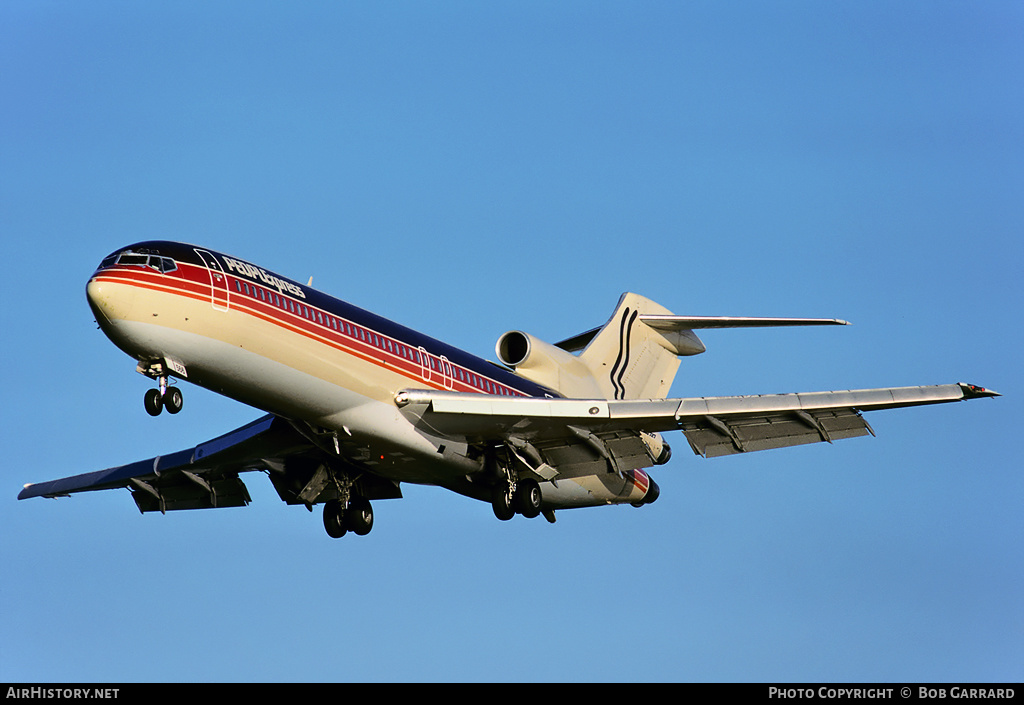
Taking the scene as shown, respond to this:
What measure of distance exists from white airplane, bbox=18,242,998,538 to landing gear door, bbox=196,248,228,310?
0.04 meters

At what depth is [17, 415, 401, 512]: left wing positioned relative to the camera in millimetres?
31000

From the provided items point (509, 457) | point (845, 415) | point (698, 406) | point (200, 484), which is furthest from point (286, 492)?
point (845, 415)

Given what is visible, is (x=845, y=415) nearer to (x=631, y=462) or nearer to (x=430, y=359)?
(x=631, y=462)

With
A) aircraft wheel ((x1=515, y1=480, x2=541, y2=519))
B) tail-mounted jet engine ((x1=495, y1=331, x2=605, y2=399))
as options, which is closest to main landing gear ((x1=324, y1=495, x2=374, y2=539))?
aircraft wheel ((x1=515, y1=480, x2=541, y2=519))

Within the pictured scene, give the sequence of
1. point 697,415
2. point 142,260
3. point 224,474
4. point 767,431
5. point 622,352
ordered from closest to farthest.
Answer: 1. point 142,260
2. point 697,415
3. point 767,431
4. point 224,474
5. point 622,352

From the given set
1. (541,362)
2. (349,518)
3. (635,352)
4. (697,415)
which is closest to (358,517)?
(349,518)

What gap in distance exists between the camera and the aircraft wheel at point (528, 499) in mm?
30516

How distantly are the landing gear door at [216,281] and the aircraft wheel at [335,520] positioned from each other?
24.9ft

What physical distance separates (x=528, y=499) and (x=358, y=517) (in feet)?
13.0

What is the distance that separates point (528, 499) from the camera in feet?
100

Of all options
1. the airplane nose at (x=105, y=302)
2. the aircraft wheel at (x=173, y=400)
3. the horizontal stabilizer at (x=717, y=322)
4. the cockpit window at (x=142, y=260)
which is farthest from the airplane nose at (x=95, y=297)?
the horizontal stabilizer at (x=717, y=322)

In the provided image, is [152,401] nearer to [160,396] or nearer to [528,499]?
[160,396]

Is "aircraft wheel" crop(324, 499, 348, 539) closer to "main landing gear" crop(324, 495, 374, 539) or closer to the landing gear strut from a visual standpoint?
"main landing gear" crop(324, 495, 374, 539)
